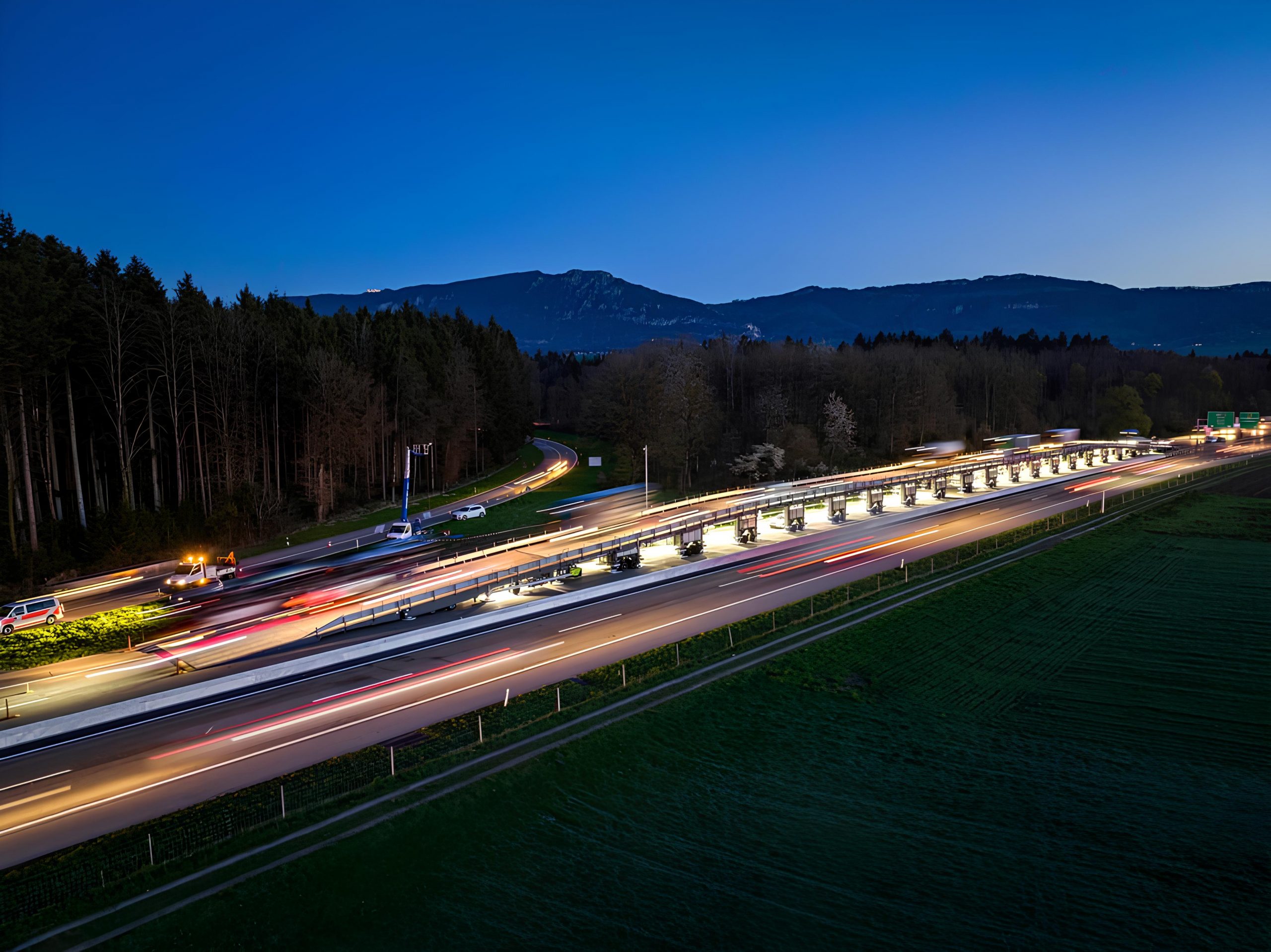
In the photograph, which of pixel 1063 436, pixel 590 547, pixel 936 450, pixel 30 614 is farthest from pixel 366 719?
pixel 1063 436

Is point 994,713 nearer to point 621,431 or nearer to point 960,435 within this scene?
point 621,431

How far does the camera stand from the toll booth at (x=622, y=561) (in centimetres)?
4353

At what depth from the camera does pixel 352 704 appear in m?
25.1

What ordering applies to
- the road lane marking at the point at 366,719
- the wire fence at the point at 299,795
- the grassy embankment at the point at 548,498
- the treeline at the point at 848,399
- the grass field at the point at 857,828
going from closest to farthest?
the grass field at the point at 857,828
the wire fence at the point at 299,795
the road lane marking at the point at 366,719
the grassy embankment at the point at 548,498
the treeline at the point at 848,399

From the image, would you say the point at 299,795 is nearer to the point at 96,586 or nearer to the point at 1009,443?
the point at 96,586

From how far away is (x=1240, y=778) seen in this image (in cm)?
2114

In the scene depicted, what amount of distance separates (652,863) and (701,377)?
84.0 metres

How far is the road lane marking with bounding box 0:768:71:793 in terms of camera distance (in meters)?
19.6

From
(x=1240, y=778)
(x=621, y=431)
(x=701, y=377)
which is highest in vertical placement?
(x=701, y=377)

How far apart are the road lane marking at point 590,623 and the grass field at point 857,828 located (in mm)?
8968

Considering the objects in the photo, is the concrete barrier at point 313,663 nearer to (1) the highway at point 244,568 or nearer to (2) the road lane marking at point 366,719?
(2) the road lane marking at point 366,719

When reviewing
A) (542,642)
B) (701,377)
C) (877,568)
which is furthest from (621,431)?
(542,642)

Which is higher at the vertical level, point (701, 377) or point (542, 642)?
point (701, 377)

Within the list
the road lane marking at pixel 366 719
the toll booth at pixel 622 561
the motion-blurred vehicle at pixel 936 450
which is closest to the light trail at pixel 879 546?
the road lane marking at pixel 366 719
